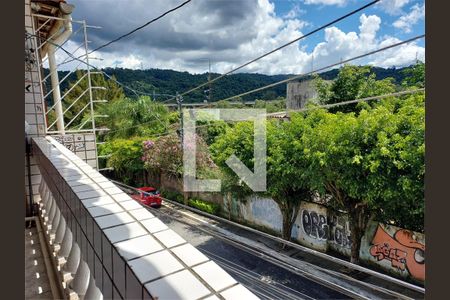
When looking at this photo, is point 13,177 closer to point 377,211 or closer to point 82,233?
point 82,233

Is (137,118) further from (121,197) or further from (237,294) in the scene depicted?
(237,294)

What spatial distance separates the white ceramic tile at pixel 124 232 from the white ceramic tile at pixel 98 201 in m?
0.20

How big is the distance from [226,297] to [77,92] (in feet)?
78.9

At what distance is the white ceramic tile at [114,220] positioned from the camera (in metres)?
0.81

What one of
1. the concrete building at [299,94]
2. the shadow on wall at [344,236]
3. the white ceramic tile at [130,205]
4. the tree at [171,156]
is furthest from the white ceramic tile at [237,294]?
the concrete building at [299,94]

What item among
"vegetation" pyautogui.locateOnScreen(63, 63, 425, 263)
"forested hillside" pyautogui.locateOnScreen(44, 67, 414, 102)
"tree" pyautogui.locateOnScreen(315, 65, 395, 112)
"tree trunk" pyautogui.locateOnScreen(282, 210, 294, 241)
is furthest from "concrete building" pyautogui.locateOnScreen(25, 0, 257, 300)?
"forested hillside" pyautogui.locateOnScreen(44, 67, 414, 102)

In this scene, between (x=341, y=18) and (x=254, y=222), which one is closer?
(x=341, y=18)

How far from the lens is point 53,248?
1.52 meters

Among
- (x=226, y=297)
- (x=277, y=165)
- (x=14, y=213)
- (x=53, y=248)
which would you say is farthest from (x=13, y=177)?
(x=277, y=165)

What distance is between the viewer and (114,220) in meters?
0.84

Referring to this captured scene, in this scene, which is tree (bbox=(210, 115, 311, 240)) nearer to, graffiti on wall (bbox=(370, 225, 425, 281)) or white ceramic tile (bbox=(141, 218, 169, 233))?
graffiti on wall (bbox=(370, 225, 425, 281))

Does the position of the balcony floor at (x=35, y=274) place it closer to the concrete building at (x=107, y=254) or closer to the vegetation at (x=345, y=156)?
the concrete building at (x=107, y=254)

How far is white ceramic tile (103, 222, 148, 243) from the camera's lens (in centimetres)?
73

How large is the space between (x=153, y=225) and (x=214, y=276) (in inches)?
12.0
